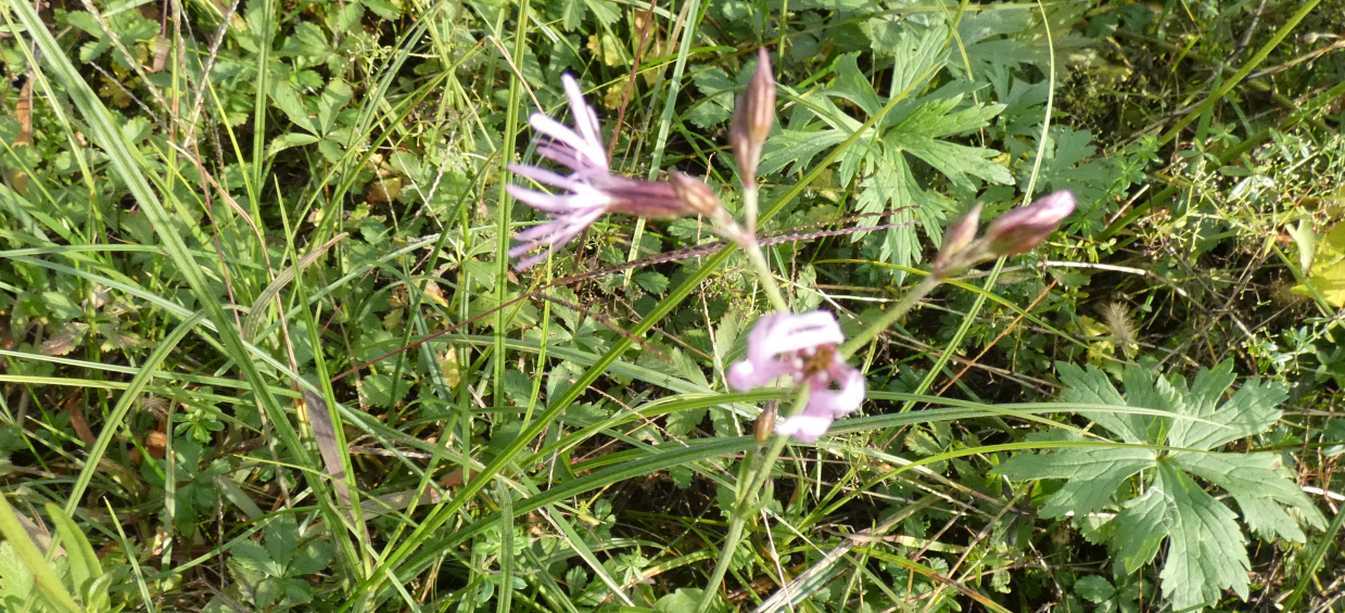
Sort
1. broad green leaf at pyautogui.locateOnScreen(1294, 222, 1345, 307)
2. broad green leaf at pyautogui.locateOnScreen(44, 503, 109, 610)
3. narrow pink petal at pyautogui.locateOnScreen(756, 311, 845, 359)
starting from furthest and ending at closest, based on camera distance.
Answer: broad green leaf at pyautogui.locateOnScreen(1294, 222, 1345, 307) → broad green leaf at pyautogui.locateOnScreen(44, 503, 109, 610) → narrow pink petal at pyautogui.locateOnScreen(756, 311, 845, 359)

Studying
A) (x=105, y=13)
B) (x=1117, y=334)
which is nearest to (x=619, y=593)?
(x=1117, y=334)

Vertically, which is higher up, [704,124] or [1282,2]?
[1282,2]

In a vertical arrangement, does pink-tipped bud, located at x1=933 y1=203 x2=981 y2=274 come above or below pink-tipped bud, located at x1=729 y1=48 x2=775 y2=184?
below

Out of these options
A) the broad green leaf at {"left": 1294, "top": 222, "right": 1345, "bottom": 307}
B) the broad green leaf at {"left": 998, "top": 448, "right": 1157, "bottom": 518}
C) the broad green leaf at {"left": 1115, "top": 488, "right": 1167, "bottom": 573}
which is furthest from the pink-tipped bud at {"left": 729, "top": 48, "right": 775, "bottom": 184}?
the broad green leaf at {"left": 1294, "top": 222, "right": 1345, "bottom": 307}

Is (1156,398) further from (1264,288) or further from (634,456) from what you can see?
(634,456)

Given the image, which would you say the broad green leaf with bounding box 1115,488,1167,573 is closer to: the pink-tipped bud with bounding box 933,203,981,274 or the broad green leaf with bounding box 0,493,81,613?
the pink-tipped bud with bounding box 933,203,981,274

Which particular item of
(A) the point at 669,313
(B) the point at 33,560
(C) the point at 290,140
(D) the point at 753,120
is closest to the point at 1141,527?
(A) the point at 669,313

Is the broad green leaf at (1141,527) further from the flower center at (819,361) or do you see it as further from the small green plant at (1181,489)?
the flower center at (819,361)
